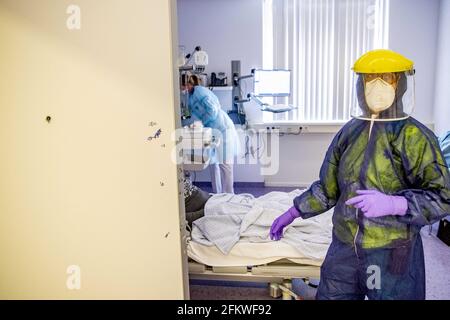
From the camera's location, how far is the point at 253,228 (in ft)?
7.42

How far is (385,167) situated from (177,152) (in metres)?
0.75

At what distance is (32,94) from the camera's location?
1649 millimetres

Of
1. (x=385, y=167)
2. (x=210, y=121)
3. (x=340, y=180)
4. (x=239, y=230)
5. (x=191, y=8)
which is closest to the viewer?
(x=385, y=167)

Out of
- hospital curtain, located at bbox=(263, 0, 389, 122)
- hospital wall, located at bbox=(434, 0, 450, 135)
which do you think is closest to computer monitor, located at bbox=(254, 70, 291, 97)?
hospital curtain, located at bbox=(263, 0, 389, 122)

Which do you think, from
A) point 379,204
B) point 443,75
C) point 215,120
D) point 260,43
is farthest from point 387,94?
point 260,43

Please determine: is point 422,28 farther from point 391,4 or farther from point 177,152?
point 177,152

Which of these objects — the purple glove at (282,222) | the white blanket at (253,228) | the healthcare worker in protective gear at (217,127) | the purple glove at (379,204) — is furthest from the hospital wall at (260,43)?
the purple glove at (379,204)

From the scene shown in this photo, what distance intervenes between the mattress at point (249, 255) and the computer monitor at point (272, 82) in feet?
8.07

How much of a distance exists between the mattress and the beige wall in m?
0.44

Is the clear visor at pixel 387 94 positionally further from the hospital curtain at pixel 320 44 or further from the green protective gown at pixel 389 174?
the hospital curtain at pixel 320 44

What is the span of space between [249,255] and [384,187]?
2.95 feet
